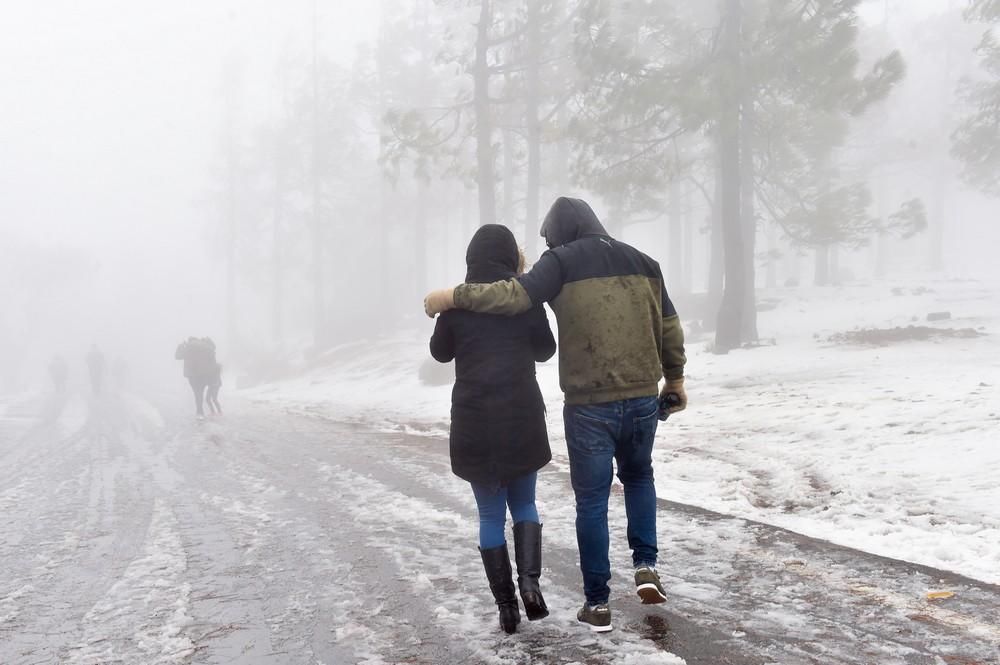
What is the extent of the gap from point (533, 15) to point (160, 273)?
84.0 meters

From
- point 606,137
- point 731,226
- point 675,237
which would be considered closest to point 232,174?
point 675,237

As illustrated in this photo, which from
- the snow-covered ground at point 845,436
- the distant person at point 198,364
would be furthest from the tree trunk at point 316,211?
the snow-covered ground at point 845,436

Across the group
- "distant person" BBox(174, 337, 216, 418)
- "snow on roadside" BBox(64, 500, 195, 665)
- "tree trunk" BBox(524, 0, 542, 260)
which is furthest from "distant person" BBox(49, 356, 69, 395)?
"snow on roadside" BBox(64, 500, 195, 665)

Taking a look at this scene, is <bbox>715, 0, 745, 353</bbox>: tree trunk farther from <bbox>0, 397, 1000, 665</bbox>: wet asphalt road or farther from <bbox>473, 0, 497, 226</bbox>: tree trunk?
<bbox>0, 397, 1000, 665</bbox>: wet asphalt road

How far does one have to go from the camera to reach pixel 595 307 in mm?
A: 3695

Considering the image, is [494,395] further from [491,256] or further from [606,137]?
[606,137]

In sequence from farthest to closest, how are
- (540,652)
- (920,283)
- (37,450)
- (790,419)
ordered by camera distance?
(920,283)
(37,450)
(790,419)
(540,652)

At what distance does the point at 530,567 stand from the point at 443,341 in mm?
1189

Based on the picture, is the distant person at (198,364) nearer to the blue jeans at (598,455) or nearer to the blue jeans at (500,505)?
the blue jeans at (500,505)

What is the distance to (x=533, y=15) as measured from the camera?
63.9ft

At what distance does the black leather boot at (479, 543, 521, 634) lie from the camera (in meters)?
3.62

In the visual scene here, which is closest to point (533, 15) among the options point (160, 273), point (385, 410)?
point (385, 410)

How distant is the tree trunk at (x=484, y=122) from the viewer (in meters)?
18.9

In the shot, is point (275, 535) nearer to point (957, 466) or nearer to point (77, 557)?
point (77, 557)
